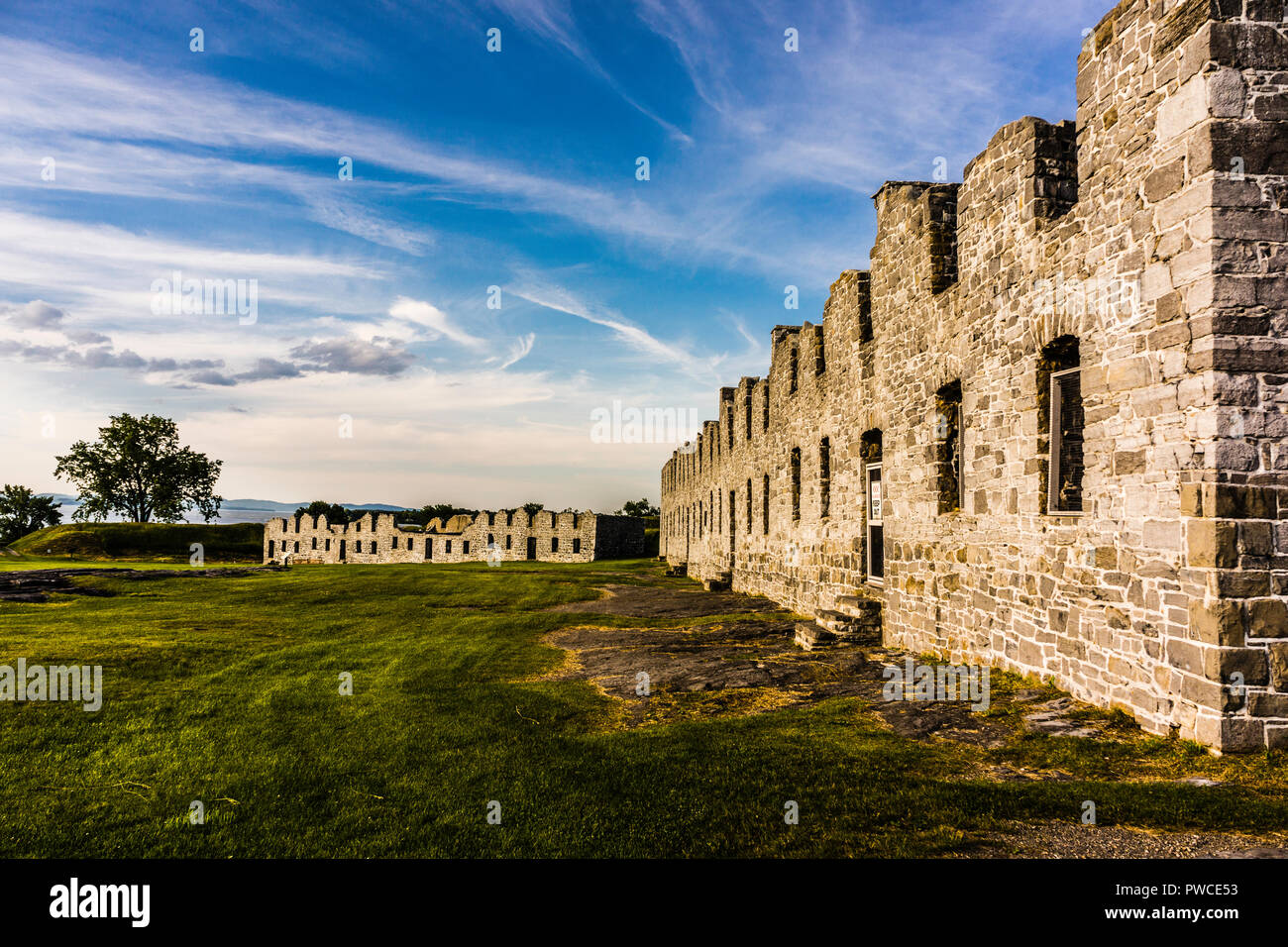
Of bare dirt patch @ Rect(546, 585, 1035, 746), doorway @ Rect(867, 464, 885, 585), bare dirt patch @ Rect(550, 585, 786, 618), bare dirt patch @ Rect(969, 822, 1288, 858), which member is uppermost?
doorway @ Rect(867, 464, 885, 585)

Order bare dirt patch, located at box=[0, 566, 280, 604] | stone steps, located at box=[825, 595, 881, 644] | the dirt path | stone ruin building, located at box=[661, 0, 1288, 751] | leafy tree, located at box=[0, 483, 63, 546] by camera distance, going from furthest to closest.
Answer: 1. leafy tree, located at box=[0, 483, 63, 546]
2. bare dirt patch, located at box=[0, 566, 280, 604]
3. stone steps, located at box=[825, 595, 881, 644]
4. stone ruin building, located at box=[661, 0, 1288, 751]
5. the dirt path

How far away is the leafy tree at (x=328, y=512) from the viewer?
59.3 metres

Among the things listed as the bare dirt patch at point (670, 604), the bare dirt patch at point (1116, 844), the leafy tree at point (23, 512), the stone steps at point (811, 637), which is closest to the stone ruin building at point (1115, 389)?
the stone steps at point (811, 637)

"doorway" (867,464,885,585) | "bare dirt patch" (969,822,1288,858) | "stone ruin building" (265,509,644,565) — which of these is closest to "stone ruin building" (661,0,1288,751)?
"doorway" (867,464,885,585)

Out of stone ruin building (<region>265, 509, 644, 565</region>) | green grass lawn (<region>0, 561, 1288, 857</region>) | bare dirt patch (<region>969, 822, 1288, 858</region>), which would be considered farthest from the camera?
stone ruin building (<region>265, 509, 644, 565</region>)

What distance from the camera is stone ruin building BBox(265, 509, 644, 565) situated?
1992 inches

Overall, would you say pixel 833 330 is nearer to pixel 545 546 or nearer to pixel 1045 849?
pixel 1045 849

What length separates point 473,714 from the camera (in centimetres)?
813

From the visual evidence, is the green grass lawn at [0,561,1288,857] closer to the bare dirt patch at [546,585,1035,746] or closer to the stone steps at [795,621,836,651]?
the bare dirt patch at [546,585,1035,746]

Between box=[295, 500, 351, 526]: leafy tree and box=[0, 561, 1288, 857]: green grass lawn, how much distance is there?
51902 mm

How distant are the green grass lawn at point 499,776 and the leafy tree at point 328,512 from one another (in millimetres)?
51902

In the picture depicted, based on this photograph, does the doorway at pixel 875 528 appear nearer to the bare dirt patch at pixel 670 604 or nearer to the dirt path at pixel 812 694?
the dirt path at pixel 812 694

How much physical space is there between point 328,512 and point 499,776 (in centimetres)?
6573

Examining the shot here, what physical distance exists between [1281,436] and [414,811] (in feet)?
25.6
